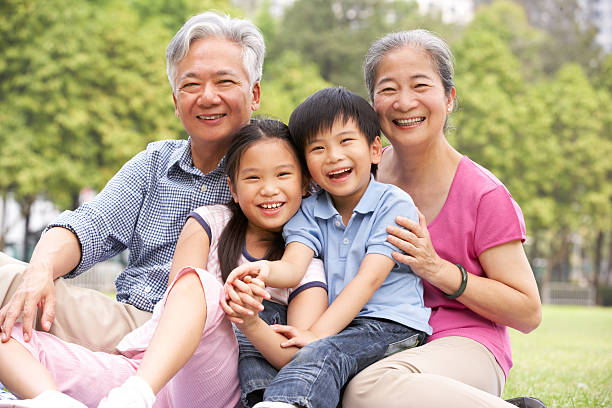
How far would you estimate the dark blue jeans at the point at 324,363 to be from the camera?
255 cm

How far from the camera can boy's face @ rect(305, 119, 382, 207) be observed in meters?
3.21

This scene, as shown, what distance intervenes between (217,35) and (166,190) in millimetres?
865

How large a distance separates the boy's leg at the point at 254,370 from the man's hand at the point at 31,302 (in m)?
0.83

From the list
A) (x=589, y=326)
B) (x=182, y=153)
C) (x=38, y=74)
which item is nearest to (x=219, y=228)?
(x=182, y=153)

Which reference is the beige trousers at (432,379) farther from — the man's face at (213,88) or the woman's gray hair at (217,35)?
the woman's gray hair at (217,35)

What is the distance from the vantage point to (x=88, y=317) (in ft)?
10.8

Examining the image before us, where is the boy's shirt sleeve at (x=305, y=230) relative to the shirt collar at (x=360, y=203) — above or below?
below

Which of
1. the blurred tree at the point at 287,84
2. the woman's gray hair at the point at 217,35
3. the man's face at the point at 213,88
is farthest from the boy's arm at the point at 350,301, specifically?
the blurred tree at the point at 287,84

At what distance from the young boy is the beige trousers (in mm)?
82

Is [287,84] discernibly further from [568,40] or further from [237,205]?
[237,205]

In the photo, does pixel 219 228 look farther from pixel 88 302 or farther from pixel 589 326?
→ pixel 589 326

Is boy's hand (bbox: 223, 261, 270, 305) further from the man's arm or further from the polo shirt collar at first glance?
the polo shirt collar

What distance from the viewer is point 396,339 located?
303 cm

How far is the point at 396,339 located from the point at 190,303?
37.4 inches
